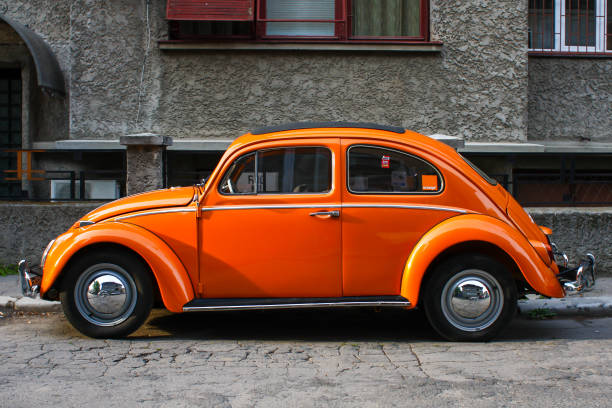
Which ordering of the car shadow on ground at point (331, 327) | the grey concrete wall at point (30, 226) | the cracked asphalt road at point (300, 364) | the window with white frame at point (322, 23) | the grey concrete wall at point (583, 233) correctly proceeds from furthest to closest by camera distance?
the window with white frame at point (322, 23), the grey concrete wall at point (30, 226), the grey concrete wall at point (583, 233), the car shadow on ground at point (331, 327), the cracked asphalt road at point (300, 364)

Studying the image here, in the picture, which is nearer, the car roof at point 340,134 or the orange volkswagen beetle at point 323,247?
the orange volkswagen beetle at point 323,247

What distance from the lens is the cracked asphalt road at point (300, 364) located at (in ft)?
13.6

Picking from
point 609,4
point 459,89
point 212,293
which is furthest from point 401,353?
point 609,4

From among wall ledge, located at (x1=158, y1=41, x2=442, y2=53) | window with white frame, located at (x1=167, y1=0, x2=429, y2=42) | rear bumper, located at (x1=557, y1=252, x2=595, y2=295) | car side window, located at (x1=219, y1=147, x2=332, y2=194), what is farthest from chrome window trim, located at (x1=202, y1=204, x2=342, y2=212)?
window with white frame, located at (x1=167, y1=0, x2=429, y2=42)

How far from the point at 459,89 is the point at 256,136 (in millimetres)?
4871

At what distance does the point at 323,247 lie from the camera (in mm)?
5512

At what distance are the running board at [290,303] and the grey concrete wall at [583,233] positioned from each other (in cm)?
357

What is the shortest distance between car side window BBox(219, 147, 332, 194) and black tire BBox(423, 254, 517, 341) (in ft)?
4.03

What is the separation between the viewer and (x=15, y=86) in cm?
1102

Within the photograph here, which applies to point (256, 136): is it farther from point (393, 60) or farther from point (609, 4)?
point (609, 4)

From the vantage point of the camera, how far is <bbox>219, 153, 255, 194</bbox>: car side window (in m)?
5.65

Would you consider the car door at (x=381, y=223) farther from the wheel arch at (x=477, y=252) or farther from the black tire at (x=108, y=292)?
the black tire at (x=108, y=292)

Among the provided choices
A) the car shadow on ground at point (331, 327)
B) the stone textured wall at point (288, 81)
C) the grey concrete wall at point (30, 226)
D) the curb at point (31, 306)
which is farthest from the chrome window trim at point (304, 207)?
the stone textured wall at point (288, 81)

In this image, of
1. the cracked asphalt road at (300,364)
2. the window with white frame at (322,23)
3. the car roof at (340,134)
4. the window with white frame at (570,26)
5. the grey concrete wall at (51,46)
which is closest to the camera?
the cracked asphalt road at (300,364)
